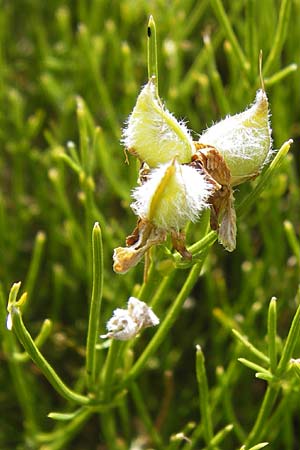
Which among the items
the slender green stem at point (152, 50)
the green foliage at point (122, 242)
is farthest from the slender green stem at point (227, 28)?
the slender green stem at point (152, 50)

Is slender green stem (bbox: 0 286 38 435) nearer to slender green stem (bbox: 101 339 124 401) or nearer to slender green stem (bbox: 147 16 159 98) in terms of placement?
slender green stem (bbox: 101 339 124 401)

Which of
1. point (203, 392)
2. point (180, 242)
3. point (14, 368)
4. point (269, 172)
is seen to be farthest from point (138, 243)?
point (14, 368)

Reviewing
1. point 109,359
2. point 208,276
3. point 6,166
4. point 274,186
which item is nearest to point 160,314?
point 208,276

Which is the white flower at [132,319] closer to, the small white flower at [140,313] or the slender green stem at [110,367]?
the small white flower at [140,313]

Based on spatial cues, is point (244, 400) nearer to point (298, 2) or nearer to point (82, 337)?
point (82, 337)

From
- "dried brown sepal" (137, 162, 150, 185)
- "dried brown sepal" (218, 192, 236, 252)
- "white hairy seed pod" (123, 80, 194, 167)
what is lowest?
"dried brown sepal" (218, 192, 236, 252)

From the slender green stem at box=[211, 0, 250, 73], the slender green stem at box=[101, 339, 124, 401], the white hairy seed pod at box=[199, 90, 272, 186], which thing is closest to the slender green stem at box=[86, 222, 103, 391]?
the slender green stem at box=[101, 339, 124, 401]
